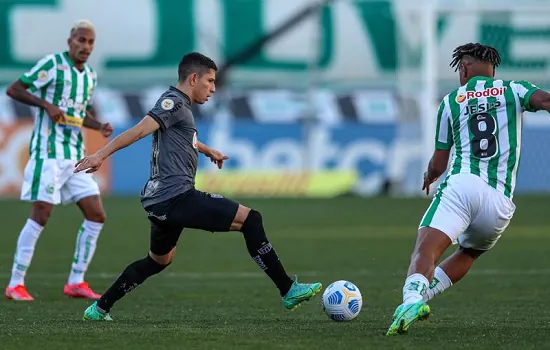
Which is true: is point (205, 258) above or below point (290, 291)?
below

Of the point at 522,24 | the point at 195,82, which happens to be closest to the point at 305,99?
the point at 522,24

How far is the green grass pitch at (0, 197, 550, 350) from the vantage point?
281 inches

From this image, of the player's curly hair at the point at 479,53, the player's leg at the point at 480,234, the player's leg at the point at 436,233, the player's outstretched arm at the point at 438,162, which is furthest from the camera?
the player's outstretched arm at the point at 438,162

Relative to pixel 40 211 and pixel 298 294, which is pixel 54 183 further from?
pixel 298 294

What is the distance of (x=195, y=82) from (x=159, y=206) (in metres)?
0.93

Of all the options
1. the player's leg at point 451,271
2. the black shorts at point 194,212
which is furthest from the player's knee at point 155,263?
the player's leg at point 451,271

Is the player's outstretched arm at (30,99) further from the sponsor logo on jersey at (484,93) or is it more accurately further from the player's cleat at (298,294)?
the sponsor logo on jersey at (484,93)

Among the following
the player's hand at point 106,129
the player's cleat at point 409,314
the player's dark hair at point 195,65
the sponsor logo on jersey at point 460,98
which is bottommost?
the player's cleat at point 409,314

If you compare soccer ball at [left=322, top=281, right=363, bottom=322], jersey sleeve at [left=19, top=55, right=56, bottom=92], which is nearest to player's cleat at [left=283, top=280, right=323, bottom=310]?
soccer ball at [left=322, top=281, right=363, bottom=322]

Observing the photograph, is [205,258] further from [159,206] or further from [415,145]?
[415,145]

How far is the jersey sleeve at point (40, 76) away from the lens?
1043cm

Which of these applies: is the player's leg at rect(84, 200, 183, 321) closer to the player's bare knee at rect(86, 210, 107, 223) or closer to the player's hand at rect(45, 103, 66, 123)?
the player's bare knee at rect(86, 210, 107, 223)

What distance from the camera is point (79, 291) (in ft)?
33.9

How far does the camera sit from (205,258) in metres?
14.5
